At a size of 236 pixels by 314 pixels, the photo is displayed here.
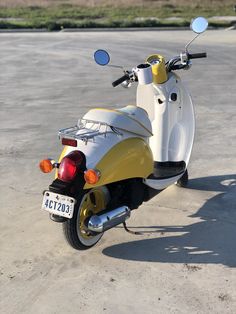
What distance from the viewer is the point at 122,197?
417 cm

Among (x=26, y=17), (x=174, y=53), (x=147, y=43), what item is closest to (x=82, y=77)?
(x=174, y=53)

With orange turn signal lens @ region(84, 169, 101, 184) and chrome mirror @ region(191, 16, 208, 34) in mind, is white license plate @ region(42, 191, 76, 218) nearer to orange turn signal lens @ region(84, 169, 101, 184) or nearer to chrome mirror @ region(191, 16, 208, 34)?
orange turn signal lens @ region(84, 169, 101, 184)

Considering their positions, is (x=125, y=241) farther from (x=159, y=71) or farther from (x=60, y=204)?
(x=159, y=71)

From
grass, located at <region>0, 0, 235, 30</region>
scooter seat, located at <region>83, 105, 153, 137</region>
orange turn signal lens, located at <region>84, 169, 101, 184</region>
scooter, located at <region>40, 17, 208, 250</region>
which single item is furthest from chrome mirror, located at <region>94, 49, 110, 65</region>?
grass, located at <region>0, 0, 235, 30</region>

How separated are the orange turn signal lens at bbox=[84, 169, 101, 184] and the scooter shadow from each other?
657mm

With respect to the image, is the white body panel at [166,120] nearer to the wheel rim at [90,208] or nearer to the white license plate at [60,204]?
the wheel rim at [90,208]

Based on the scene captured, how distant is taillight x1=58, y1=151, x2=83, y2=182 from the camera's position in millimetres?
3742

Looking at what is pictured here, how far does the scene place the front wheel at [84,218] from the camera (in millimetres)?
3789

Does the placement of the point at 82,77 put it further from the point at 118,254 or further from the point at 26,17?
the point at 26,17

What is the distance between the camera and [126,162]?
13.2 feet

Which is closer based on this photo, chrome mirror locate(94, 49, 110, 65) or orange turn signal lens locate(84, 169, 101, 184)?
orange turn signal lens locate(84, 169, 101, 184)

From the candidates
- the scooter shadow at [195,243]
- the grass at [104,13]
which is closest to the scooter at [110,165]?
the scooter shadow at [195,243]

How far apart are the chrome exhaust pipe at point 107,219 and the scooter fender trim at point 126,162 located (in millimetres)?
221

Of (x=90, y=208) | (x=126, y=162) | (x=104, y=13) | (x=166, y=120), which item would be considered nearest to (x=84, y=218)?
(x=90, y=208)
